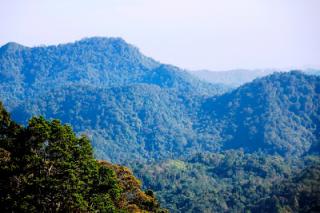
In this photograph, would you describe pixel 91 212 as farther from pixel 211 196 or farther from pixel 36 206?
pixel 211 196

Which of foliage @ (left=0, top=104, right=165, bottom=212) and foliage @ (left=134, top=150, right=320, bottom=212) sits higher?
foliage @ (left=0, top=104, right=165, bottom=212)

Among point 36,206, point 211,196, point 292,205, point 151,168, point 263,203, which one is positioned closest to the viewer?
point 36,206

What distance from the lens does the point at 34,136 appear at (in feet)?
101

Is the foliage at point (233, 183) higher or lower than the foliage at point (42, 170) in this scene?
lower

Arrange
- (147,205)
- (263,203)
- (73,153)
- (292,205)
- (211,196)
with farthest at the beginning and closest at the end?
(211,196), (263,203), (292,205), (147,205), (73,153)

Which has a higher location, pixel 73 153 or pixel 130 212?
pixel 73 153

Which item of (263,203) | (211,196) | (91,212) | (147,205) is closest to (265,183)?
(211,196)

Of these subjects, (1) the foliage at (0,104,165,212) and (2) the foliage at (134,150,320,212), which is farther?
(2) the foliage at (134,150,320,212)

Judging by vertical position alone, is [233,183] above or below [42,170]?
below

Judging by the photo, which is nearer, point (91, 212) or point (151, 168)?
point (91, 212)

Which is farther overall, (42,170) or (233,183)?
(233,183)

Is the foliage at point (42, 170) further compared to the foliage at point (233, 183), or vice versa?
the foliage at point (233, 183)

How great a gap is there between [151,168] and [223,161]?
2770 centimetres

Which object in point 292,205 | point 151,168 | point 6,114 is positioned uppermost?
point 6,114
